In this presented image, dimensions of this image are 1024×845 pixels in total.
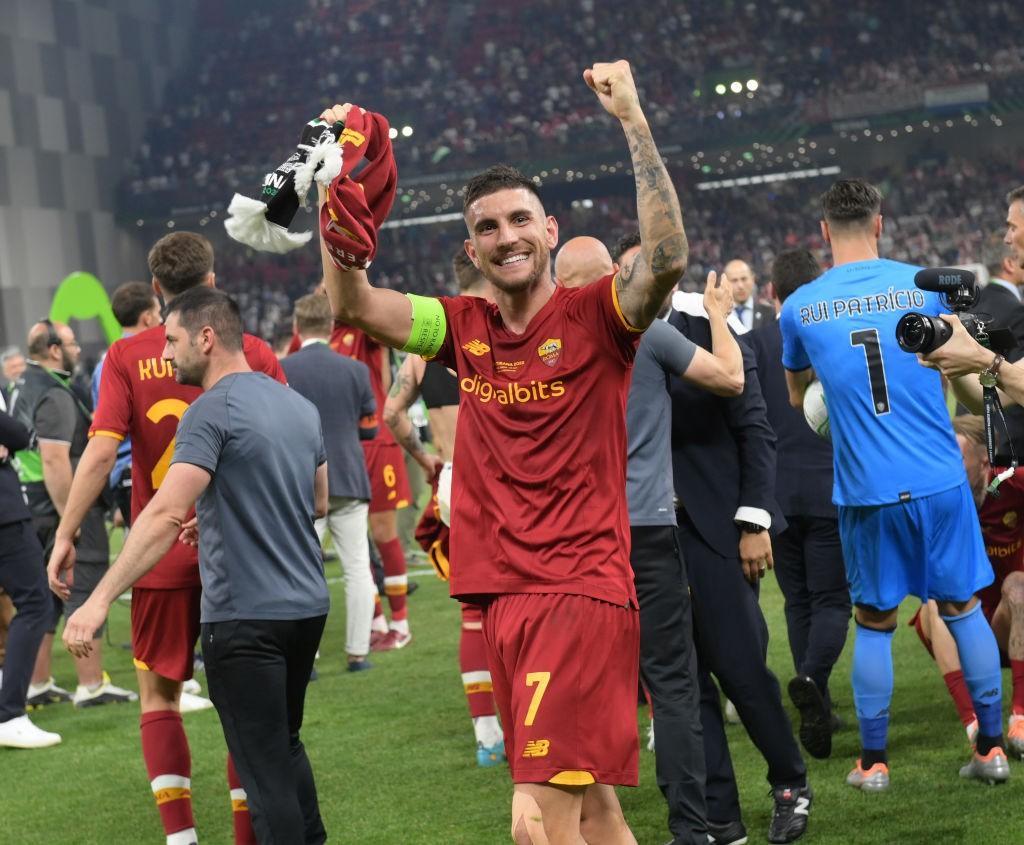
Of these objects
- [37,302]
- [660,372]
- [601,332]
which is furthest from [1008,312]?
[37,302]

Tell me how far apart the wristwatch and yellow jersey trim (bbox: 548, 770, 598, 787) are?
1607mm

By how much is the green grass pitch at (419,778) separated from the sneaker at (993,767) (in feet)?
0.17

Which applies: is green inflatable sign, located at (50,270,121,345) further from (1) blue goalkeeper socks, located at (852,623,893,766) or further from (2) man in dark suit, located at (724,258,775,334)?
(1) blue goalkeeper socks, located at (852,623,893,766)

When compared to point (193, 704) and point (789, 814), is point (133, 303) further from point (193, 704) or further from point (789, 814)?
point (789, 814)

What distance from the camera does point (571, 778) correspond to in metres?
2.97

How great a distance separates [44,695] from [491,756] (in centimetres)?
331

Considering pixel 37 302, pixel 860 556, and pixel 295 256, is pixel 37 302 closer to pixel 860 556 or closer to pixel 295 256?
pixel 295 256

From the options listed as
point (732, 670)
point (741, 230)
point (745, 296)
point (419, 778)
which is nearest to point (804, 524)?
point (732, 670)

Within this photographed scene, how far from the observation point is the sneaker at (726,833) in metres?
4.28

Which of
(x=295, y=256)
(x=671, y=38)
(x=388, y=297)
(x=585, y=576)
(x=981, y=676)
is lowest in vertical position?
(x=981, y=676)

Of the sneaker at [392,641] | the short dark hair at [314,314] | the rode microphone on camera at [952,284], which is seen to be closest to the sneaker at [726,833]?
the rode microphone on camera at [952,284]

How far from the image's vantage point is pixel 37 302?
3244 cm

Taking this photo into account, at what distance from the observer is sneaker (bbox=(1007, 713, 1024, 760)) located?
16.6ft

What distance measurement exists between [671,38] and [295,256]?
464 inches
